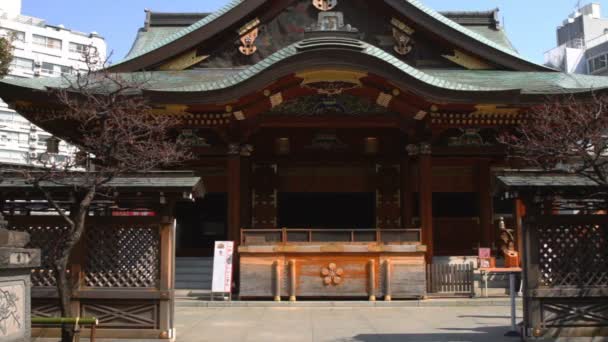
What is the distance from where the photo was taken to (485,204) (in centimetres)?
2280

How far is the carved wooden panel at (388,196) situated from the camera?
22.8m

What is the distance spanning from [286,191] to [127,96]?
8.00 meters

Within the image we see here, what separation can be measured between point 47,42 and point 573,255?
71.8 metres

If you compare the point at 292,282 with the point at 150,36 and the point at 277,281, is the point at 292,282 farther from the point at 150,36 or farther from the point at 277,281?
the point at 150,36

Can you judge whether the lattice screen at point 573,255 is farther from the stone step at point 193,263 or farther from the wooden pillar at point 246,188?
the stone step at point 193,263

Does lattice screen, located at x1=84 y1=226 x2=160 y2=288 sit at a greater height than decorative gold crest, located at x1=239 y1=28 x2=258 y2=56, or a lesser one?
lesser

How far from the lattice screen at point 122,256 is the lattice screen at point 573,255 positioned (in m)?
6.44

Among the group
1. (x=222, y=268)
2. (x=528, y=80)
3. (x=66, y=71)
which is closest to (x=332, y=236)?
(x=222, y=268)

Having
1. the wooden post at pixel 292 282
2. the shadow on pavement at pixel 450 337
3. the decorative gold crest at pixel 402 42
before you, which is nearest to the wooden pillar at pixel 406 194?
the decorative gold crest at pixel 402 42

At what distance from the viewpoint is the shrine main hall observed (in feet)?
57.1

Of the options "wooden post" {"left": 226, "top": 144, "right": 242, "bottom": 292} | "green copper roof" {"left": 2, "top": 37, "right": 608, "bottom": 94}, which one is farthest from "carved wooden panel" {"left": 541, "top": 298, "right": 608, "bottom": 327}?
"wooden post" {"left": 226, "top": 144, "right": 242, "bottom": 292}

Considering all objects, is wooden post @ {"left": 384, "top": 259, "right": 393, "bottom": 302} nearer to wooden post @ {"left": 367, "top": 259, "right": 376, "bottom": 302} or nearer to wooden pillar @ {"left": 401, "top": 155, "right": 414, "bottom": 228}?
wooden post @ {"left": 367, "top": 259, "right": 376, "bottom": 302}

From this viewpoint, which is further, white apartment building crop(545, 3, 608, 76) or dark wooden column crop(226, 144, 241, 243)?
white apartment building crop(545, 3, 608, 76)

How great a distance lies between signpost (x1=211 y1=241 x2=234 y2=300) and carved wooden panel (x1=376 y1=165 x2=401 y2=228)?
7.06 m
